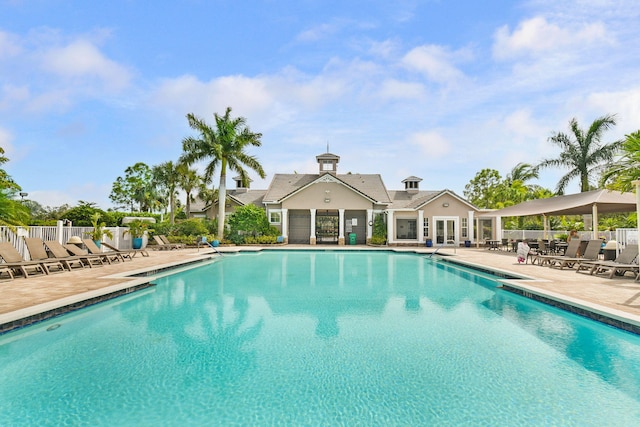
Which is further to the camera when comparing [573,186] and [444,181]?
[444,181]

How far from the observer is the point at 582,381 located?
446 cm

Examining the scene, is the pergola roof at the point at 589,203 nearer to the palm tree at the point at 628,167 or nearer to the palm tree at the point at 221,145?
the palm tree at the point at 628,167

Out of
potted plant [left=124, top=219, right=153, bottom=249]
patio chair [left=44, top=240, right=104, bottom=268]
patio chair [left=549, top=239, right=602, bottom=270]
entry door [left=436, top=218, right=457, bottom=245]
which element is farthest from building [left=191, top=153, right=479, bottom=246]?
patio chair [left=44, top=240, right=104, bottom=268]

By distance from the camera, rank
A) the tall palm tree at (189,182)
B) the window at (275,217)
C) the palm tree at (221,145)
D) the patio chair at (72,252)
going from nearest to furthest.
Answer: the patio chair at (72,252), the palm tree at (221,145), the window at (275,217), the tall palm tree at (189,182)

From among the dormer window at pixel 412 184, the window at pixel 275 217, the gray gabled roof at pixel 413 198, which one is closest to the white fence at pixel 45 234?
the window at pixel 275 217

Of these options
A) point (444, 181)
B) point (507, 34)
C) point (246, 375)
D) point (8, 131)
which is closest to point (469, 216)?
point (444, 181)

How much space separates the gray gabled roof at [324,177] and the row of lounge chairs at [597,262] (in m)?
16.0

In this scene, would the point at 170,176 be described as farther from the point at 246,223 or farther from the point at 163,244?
the point at 163,244

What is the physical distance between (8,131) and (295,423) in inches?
970

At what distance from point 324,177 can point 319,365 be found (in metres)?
24.2

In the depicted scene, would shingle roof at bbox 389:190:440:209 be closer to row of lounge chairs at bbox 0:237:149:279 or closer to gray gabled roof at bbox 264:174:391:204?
gray gabled roof at bbox 264:174:391:204

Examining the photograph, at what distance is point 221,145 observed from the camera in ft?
87.8

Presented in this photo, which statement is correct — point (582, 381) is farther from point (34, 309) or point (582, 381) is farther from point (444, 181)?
point (444, 181)

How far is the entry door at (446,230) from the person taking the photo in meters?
28.6
